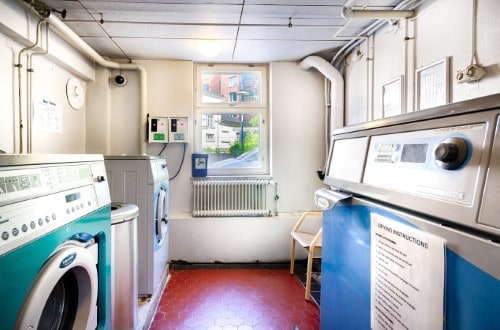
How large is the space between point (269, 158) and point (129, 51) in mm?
1959

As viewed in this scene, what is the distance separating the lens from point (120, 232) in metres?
1.39

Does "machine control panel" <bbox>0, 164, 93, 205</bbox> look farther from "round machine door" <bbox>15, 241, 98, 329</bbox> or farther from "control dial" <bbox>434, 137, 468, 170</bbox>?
"control dial" <bbox>434, 137, 468, 170</bbox>

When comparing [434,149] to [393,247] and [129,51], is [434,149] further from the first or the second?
[129,51]

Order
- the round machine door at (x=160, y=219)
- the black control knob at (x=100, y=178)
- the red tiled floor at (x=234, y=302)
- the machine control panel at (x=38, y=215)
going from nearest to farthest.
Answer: the machine control panel at (x=38, y=215)
the black control knob at (x=100, y=178)
the red tiled floor at (x=234, y=302)
the round machine door at (x=160, y=219)

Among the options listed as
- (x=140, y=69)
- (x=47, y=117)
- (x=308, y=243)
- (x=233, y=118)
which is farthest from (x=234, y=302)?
(x=140, y=69)

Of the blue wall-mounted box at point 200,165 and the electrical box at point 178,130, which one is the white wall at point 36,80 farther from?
the blue wall-mounted box at point 200,165

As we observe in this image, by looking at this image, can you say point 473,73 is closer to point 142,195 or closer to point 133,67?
point 142,195

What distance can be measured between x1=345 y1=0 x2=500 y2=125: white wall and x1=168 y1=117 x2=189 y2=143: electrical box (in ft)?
6.06

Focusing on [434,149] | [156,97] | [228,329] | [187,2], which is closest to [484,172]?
[434,149]

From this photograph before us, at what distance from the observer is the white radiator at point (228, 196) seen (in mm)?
3115

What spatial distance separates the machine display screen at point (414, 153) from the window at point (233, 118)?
8.60 ft

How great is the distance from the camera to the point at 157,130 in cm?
305

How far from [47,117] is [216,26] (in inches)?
66.2

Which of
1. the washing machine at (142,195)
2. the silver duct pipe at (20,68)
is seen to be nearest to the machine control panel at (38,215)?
the washing machine at (142,195)
